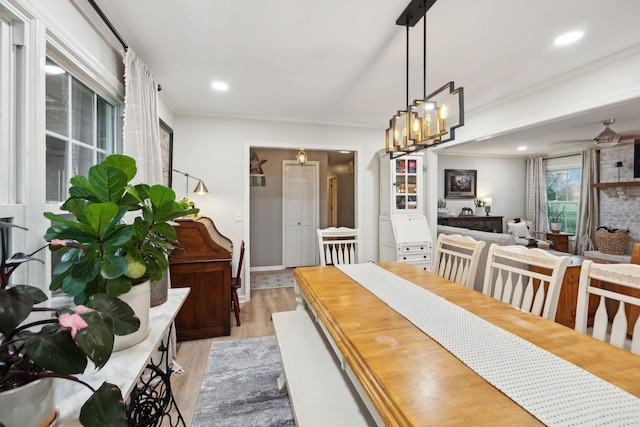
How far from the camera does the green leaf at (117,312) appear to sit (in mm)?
807

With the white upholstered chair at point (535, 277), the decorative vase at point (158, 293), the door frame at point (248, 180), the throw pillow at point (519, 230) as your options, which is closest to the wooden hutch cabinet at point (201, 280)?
the door frame at point (248, 180)

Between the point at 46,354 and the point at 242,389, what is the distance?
1775 millimetres

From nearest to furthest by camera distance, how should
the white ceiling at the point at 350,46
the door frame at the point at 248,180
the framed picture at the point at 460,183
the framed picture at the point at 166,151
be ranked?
the white ceiling at the point at 350,46
the framed picture at the point at 166,151
the door frame at the point at 248,180
the framed picture at the point at 460,183

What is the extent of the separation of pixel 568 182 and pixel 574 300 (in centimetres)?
518

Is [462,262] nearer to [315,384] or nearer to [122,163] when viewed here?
[315,384]

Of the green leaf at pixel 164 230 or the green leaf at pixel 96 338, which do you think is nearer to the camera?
the green leaf at pixel 96 338

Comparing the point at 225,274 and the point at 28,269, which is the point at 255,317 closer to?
the point at 225,274

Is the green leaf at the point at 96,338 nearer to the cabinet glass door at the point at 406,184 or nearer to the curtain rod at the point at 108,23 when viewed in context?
the curtain rod at the point at 108,23

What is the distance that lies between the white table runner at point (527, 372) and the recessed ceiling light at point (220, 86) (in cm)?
255

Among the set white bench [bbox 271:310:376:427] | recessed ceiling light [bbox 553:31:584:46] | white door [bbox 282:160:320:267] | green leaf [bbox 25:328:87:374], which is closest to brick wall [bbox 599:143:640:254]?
recessed ceiling light [bbox 553:31:584:46]

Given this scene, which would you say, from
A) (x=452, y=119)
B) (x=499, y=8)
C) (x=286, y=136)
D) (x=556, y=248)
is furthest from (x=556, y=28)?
(x=556, y=248)

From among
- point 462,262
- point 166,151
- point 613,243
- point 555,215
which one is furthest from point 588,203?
point 166,151

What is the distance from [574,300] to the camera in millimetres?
2777

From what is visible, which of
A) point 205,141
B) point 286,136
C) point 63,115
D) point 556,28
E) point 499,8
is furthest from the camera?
point 286,136
